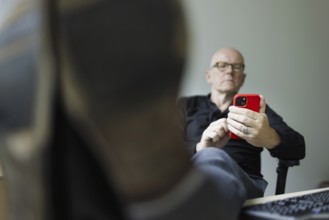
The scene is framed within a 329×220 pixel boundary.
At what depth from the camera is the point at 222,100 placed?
5.58 feet

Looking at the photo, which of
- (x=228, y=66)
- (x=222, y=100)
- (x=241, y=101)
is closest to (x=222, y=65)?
(x=228, y=66)

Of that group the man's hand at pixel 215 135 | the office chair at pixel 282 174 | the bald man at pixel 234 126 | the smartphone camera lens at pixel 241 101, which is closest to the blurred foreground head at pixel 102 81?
the bald man at pixel 234 126

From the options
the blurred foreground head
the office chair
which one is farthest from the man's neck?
the blurred foreground head

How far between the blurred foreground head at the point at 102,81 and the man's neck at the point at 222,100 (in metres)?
1.36

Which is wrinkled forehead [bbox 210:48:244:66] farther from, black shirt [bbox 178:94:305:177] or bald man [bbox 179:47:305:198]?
black shirt [bbox 178:94:305:177]

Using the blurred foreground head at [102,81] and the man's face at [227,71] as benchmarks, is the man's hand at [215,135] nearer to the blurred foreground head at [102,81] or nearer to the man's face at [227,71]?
the man's face at [227,71]

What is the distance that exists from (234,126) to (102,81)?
85 cm

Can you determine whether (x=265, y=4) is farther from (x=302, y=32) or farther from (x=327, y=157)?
(x=327, y=157)

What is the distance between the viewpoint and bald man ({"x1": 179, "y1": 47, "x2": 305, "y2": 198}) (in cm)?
113

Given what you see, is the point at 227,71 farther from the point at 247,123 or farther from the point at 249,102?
the point at 247,123

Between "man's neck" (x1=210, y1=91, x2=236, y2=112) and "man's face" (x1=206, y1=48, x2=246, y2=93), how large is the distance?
0.02 meters

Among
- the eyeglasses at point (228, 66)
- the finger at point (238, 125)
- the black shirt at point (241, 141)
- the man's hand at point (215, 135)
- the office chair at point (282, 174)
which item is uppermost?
the eyeglasses at point (228, 66)

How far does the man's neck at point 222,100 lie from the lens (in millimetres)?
1687

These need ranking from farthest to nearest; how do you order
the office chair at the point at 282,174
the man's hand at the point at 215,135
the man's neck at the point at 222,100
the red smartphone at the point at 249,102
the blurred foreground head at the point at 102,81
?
the man's neck at the point at 222,100, the office chair at the point at 282,174, the red smartphone at the point at 249,102, the man's hand at the point at 215,135, the blurred foreground head at the point at 102,81
